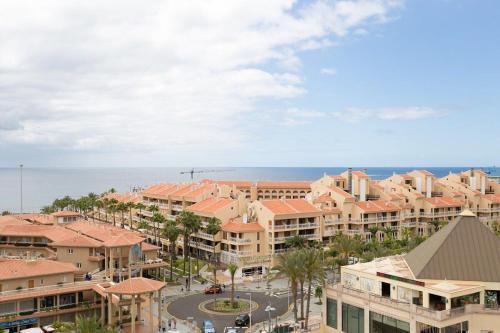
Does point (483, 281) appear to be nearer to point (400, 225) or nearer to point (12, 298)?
point (12, 298)

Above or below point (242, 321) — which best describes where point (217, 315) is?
below

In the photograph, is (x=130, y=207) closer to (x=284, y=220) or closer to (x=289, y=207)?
(x=289, y=207)

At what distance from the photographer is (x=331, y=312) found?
5331 cm

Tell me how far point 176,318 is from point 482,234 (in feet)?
123

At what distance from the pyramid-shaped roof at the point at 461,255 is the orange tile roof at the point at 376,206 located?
5330 centimetres

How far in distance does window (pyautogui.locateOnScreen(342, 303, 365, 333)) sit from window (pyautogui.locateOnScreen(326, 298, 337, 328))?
133cm

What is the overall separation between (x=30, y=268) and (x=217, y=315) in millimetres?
23860

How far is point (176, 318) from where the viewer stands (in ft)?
204

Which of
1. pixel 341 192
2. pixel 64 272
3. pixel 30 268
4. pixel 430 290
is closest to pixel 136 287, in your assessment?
pixel 64 272

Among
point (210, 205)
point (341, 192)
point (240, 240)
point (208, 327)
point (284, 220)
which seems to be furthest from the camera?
point (341, 192)

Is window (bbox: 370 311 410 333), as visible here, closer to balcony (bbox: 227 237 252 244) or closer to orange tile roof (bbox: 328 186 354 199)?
balcony (bbox: 227 237 252 244)

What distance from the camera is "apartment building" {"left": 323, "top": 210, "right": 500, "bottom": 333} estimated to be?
4378cm

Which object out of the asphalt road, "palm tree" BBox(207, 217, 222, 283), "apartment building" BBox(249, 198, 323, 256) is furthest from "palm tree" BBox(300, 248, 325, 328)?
"apartment building" BBox(249, 198, 323, 256)

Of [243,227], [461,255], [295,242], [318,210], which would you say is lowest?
[295,242]
